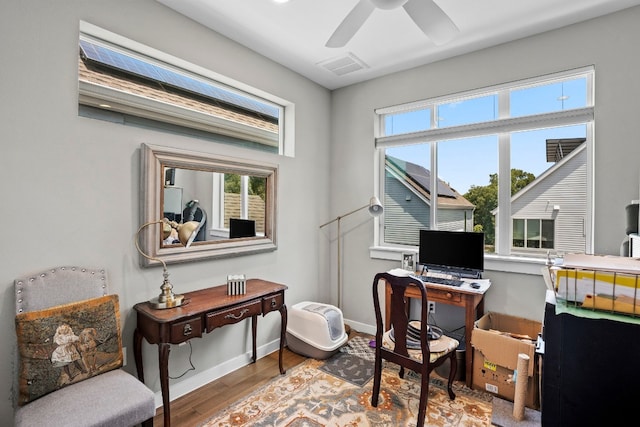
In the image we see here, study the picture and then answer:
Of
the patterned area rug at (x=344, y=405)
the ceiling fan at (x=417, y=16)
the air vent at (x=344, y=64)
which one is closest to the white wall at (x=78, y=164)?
the patterned area rug at (x=344, y=405)

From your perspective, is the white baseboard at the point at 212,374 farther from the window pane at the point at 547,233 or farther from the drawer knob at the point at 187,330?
the window pane at the point at 547,233

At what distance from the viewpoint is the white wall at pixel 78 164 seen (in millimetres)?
1724

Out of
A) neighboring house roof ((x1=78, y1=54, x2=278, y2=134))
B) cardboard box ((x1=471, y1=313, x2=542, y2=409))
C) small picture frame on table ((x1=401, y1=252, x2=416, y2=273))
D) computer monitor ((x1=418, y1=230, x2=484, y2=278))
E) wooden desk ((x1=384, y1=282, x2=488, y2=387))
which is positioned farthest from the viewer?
small picture frame on table ((x1=401, y1=252, x2=416, y2=273))

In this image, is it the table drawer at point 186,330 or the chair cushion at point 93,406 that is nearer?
the chair cushion at point 93,406

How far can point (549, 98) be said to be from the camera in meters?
2.76

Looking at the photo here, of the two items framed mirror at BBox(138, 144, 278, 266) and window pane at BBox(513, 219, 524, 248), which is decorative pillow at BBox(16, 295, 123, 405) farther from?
window pane at BBox(513, 219, 524, 248)

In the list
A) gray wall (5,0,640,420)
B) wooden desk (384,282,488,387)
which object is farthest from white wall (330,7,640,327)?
wooden desk (384,282,488,387)

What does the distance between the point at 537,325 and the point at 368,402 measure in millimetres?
1557

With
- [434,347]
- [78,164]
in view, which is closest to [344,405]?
[434,347]

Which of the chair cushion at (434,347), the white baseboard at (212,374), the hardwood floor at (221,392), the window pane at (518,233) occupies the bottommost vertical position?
the hardwood floor at (221,392)

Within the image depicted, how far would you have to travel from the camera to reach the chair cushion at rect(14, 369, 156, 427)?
1423mm

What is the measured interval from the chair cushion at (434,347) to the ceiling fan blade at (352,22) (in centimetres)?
209

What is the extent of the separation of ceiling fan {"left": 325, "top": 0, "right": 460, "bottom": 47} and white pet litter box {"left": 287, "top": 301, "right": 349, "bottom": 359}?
2322 mm

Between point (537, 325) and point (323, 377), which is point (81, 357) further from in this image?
point (537, 325)
